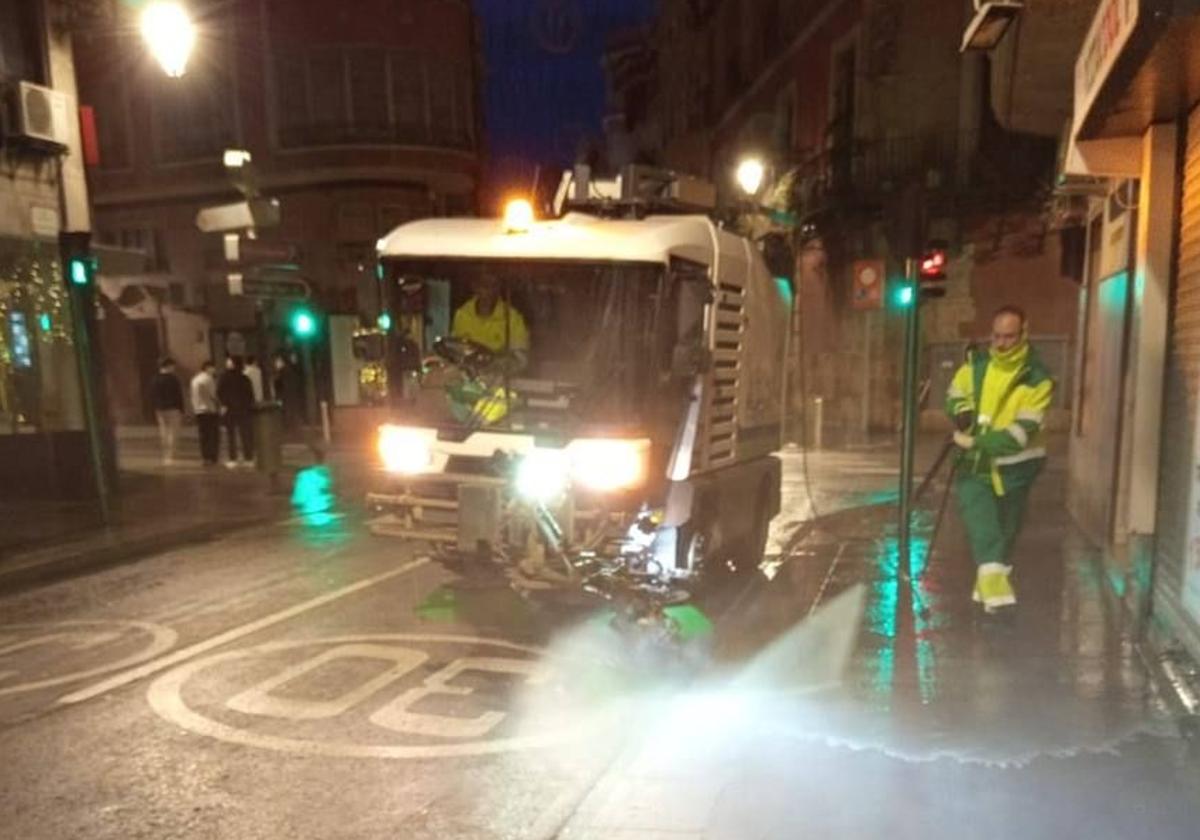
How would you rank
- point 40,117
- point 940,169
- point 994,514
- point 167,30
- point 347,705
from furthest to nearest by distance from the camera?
point 940,169
point 40,117
point 167,30
point 994,514
point 347,705

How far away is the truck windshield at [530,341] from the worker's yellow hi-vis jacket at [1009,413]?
6.25 ft

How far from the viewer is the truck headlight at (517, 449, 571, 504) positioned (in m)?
5.75

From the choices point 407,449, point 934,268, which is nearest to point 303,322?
point 407,449

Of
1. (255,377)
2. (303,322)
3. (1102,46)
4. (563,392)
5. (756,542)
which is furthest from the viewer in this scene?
(255,377)

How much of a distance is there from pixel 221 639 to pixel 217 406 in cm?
1010

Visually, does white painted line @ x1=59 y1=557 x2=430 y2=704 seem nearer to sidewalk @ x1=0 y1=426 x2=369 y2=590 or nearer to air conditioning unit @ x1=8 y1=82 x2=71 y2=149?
sidewalk @ x1=0 y1=426 x2=369 y2=590

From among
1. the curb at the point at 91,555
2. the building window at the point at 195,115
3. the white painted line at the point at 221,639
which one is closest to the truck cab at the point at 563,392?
the white painted line at the point at 221,639

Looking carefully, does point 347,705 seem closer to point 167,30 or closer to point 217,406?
point 167,30

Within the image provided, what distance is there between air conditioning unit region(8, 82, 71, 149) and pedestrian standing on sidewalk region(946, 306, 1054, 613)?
10.8 metres

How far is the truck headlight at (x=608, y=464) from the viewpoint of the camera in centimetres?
566

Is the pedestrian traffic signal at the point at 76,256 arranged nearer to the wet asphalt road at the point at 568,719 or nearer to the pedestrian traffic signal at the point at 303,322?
the pedestrian traffic signal at the point at 303,322

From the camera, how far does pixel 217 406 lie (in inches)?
598

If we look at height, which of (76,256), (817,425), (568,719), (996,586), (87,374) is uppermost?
(76,256)

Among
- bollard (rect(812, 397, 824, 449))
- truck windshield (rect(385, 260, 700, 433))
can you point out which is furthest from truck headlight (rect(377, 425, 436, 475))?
bollard (rect(812, 397, 824, 449))
